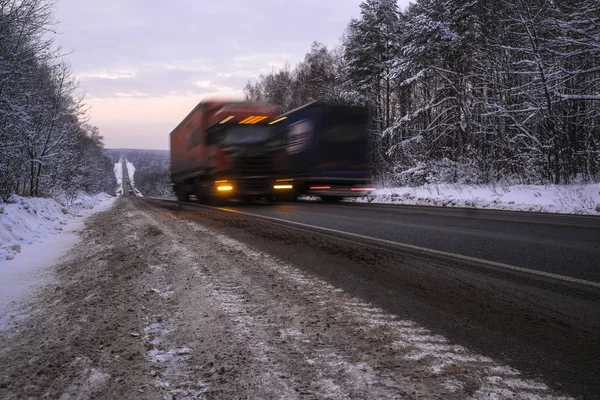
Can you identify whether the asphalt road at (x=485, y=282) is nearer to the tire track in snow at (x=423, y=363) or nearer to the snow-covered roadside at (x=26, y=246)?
the tire track in snow at (x=423, y=363)

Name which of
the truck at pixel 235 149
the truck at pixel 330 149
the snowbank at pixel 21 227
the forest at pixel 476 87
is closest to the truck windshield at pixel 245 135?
the truck at pixel 235 149

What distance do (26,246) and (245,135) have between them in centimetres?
974

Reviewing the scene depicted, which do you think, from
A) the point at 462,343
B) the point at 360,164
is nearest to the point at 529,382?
the point at 462,343

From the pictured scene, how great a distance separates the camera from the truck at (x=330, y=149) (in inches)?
644

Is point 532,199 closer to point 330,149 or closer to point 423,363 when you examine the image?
point 330,149

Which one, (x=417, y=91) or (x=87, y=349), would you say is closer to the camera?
(x=87, y=349)

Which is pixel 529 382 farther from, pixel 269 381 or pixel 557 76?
pixel 557 76

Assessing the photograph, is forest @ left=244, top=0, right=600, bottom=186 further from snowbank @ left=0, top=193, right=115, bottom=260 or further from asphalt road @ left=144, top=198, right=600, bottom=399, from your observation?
snowbank @ left=0, top=193, right=115, bottom=260

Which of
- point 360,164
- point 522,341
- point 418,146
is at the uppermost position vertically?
point 418,146

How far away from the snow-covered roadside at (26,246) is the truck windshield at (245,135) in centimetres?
667

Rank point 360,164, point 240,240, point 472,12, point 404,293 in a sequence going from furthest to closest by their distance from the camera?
point 472,12 < point 360,164 < point 240,240 < point 404,293

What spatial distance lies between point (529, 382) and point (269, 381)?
126 centimetres

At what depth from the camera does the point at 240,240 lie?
21.7 ft

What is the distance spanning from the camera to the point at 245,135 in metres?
15.4
